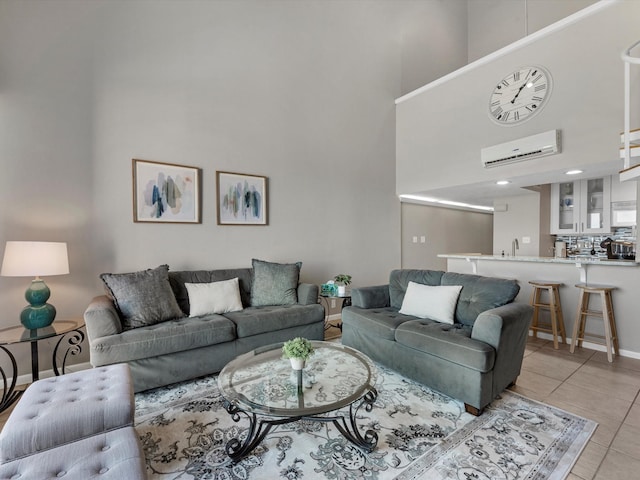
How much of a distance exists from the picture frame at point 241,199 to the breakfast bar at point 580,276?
3.05 m

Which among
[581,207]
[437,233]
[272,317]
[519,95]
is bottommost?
[272,317]

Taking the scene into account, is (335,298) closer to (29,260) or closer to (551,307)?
(551,307)

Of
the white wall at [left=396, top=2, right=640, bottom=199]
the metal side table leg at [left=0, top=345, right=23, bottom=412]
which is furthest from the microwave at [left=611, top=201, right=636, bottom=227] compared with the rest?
the metal side table leg at [left=0, top=345, right=23, bottom=412]

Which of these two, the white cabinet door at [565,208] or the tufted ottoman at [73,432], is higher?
the white cabinet door at [565,208]

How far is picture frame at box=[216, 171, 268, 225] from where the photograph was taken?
3.67 meters

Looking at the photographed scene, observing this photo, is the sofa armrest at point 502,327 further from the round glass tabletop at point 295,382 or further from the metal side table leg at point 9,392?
the metal side table leg at point 9,392

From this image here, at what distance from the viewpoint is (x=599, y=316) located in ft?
10.8

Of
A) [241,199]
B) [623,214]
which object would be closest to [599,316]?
[623,214]

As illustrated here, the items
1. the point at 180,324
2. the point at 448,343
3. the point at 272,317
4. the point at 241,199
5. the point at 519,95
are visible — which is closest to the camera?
the point at 448,343

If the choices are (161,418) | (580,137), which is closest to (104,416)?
(161,418)

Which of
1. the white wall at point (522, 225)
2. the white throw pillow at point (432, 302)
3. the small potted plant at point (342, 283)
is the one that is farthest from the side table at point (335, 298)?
the white wall at point (522, 225)

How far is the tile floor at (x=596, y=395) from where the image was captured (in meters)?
1.69

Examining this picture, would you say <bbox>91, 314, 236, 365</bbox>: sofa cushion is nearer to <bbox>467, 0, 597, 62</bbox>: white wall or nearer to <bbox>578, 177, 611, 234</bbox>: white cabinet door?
<bbox>578, 177, 611, 234</bbox>: white cabinet door

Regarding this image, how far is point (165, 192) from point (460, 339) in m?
3.12
